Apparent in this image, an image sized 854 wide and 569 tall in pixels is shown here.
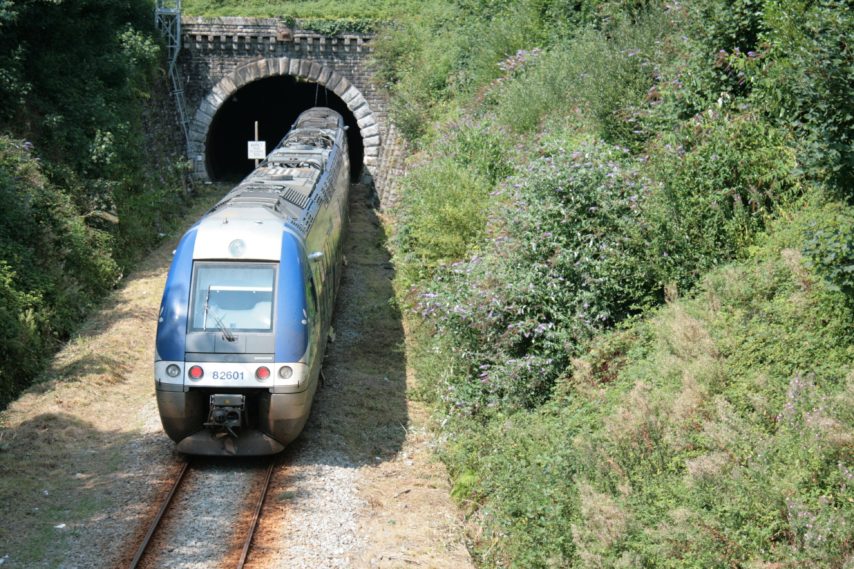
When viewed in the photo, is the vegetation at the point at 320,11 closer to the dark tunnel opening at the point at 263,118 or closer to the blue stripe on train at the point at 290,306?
the dark tunnel opening at the point at 263,118

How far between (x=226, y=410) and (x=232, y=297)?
128cm

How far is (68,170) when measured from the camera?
1684 centimetres

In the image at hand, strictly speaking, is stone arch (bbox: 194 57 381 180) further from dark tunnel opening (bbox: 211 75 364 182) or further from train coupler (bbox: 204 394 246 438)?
train coupler (bbox: 204 394 246 438)

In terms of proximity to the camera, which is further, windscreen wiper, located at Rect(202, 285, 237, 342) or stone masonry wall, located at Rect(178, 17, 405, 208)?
stone masonry wall, located at Rect(178, 17, 405, 208)

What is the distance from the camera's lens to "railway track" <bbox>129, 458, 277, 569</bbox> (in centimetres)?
762

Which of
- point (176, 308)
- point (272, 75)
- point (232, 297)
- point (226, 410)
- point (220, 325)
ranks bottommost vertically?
point (226, 410)

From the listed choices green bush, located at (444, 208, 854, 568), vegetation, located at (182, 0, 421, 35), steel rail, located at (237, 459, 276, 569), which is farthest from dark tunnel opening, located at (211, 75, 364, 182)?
green bush, located at (444, 208, 854, 568)

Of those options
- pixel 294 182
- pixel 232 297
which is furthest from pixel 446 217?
pixel 232 297

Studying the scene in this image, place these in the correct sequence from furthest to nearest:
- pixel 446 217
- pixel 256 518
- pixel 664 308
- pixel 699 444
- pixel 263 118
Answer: pixel 263 118 < pixel 446 217 < pixel 664 308 < pixel 256 518 < pixel 699 444

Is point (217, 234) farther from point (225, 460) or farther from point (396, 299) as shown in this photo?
point (396, 299)

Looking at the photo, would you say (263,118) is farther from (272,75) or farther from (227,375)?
(227,375)

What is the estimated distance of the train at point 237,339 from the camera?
30.7 feet

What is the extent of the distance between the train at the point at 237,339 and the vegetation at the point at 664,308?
207 centimetres

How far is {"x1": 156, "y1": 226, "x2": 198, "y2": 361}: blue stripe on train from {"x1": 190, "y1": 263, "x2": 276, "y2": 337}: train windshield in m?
0.10
